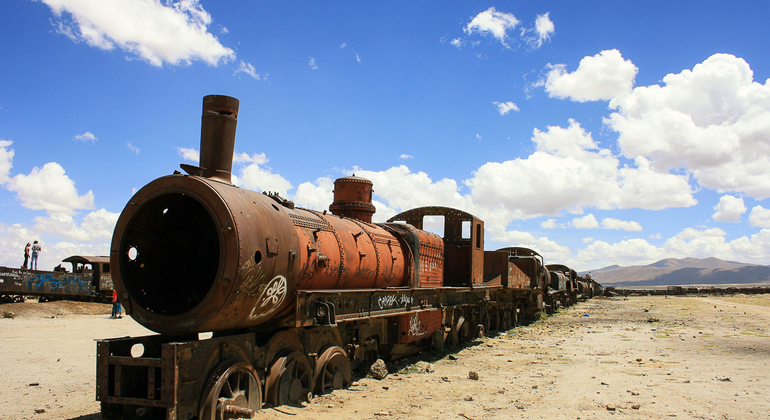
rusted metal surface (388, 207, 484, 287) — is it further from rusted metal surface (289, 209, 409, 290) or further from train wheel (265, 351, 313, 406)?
train wheel (265, 351, 313, 406)

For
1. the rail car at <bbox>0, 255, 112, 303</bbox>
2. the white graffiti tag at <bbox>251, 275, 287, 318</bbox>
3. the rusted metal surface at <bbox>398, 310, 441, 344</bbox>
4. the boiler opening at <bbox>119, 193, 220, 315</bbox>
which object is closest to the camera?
the white graffiti tag at <bbox>251, 275, 287, 318</bbox>

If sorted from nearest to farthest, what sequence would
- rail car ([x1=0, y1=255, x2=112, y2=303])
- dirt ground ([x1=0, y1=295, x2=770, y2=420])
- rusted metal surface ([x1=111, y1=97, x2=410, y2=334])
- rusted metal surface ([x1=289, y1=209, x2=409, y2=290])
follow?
1. rusted metal surface ([x1=111, y1=97, x2=410, y2=334])
2. dirt ground ([x1=0, y1=295, x2=770, y2=420])
3. rusted metal surface ([x1=289, y1=209, x2=409, y2=290])
4. rail car ([x1=0, y1=255, x2=112, y2=303])

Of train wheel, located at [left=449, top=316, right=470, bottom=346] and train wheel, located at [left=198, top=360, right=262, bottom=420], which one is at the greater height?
train wheel, located at [left=198, top=360, right=262, bottom=420]

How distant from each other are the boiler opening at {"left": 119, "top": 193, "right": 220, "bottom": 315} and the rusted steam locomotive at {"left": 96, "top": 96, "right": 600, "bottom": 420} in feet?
0.05

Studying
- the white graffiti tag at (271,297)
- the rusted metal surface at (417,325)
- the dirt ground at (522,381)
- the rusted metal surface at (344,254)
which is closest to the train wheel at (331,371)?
the dirt ground at (522,381)

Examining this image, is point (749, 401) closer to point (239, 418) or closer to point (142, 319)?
point (239, 418)

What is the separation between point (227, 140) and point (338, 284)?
115 inches

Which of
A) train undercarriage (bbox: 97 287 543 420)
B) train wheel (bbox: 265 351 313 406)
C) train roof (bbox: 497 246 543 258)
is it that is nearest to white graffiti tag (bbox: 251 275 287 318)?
train undercarriage (bbox: 97 287 543 420)

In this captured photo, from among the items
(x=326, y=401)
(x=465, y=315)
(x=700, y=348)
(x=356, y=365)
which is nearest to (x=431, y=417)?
(x=326, y=401)

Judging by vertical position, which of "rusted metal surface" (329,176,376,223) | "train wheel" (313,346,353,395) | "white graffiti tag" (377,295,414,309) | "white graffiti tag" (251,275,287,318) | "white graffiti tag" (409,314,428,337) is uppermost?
"rusted metal surface" (329,176,376,223)

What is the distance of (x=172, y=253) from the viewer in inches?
283

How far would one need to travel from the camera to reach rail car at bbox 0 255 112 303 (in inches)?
962

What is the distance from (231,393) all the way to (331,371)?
243 centimetres

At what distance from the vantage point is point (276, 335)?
6.99m
